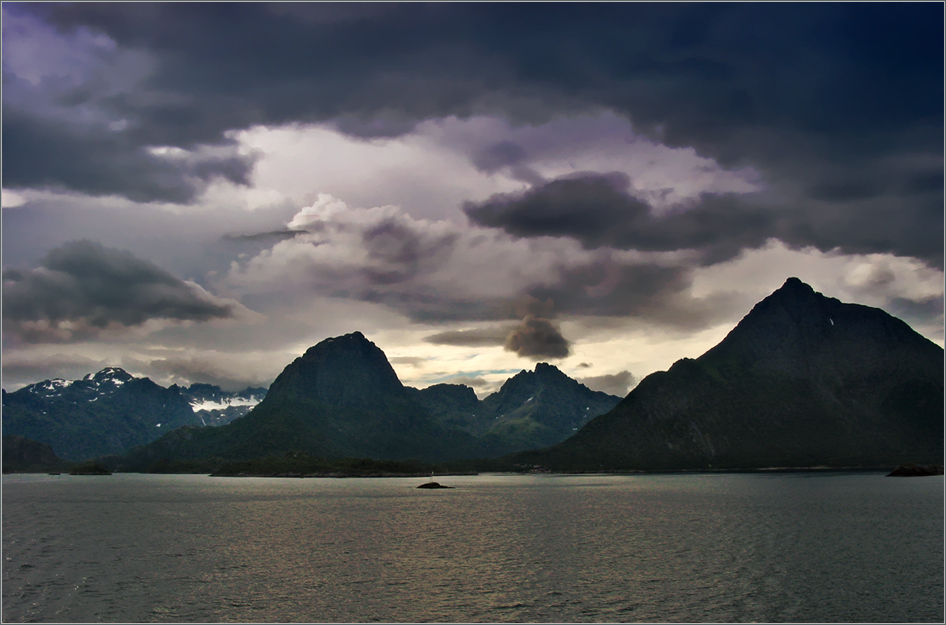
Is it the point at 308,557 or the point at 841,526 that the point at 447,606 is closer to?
the point at 308,557

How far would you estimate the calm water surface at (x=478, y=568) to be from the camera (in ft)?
210

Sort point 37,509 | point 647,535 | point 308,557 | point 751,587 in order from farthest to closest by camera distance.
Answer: point 37,509, point 647,535, point 308,557, point 751,587

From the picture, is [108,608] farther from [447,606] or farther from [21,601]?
[447,606]

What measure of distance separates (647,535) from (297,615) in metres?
75.4

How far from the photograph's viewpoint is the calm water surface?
210ft

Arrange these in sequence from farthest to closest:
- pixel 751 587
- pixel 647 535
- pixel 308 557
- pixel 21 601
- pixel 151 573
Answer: pixel 647 535 < pixel 308 557 < pixel 151 573 < pixel 751 587 < pixel 21 601

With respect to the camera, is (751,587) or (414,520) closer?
(751,587)

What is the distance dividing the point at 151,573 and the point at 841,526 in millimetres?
124867

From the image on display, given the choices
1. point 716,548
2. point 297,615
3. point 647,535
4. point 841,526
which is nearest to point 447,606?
point 297,615

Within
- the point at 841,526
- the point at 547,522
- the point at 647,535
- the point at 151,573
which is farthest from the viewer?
the point at 547,522

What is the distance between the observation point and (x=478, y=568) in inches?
3393

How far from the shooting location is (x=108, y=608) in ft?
213

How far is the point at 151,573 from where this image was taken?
8238 cm

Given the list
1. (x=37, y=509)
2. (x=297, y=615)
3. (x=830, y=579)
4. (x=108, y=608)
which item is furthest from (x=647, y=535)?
(x=37, y=509)
